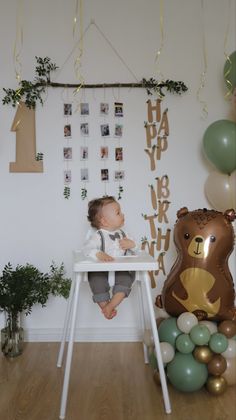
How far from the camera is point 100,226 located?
1.94 metres

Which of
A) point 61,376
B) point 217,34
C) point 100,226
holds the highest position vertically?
point 217,34

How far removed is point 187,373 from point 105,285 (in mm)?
525

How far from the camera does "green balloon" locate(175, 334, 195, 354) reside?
1.75 metres

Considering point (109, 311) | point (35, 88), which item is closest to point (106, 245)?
point (109, 311)

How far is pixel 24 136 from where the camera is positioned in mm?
2377

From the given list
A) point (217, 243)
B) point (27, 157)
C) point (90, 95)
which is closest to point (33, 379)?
point (217, 243)

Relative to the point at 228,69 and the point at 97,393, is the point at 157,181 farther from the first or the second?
the point at 97,393

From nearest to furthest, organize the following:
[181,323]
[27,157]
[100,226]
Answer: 1. [181,323]
2. [100,226]
3. [27,157]

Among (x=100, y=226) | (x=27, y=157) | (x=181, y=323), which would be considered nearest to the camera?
(x=181, y=323)

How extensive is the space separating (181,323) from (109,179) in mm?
979

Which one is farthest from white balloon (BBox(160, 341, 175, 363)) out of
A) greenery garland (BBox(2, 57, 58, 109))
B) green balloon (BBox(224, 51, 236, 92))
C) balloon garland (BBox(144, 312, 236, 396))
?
greenery garland (BBox(2, 57, 58, 109))

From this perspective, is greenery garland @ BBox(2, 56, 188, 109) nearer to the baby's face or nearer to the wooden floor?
the baby's face

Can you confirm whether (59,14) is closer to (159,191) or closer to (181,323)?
(159,191)

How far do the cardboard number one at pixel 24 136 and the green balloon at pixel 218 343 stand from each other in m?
1.39
